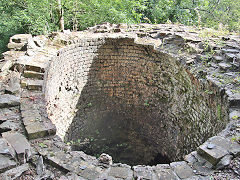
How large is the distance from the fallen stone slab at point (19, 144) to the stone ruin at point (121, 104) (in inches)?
0.4

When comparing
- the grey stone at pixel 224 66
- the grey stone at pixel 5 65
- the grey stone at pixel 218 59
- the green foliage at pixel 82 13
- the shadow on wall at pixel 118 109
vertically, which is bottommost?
the shadow on wall at pixel 118 109

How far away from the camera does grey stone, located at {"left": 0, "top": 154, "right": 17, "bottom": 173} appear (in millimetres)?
2015

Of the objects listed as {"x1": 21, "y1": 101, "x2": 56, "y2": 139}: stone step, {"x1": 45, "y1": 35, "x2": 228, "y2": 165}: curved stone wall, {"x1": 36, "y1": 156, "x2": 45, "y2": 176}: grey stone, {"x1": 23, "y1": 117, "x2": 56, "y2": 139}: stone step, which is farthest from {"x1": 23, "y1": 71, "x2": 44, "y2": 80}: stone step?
{"x1": 36, "y1": 156, "x2": 45, "y2": 176}: grey stone

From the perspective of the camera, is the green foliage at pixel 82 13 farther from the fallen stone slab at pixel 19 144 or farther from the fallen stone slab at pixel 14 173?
the fallen stone slab at pixel 14 173

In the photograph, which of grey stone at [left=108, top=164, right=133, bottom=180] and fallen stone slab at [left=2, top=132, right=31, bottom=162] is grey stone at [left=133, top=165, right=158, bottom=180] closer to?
grey stone at [left=108, top=164, right=133, bottom=180]

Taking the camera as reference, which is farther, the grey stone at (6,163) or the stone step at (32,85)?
the stone step at (32,85)

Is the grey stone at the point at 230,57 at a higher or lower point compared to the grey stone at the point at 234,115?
higher

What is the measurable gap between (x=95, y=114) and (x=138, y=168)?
3.89 m

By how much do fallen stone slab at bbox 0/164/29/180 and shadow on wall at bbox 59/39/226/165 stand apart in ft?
10.3

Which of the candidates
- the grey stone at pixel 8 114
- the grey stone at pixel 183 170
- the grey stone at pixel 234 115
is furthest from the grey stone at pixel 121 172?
the grey stone at pixel 234 115

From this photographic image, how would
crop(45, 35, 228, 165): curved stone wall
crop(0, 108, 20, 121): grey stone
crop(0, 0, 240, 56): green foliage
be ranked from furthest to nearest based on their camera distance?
crop(0, 0, 240, 56): green foliage, crop(45, 35, 228, 165): curved stone wall, crop(0, 108, 20, 121): grey stone

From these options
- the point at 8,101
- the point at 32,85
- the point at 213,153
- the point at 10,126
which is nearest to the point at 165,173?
the point at 213,153

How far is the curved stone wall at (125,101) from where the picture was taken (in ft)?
15.5

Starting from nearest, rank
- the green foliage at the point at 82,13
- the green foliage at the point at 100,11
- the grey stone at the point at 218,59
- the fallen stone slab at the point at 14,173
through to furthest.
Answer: the fallen stone slab at the point at 14,173 → the grey stone at the point at 218,59 → the green foliage at the point at 82,13 → the green foliage at the point at 100,11
